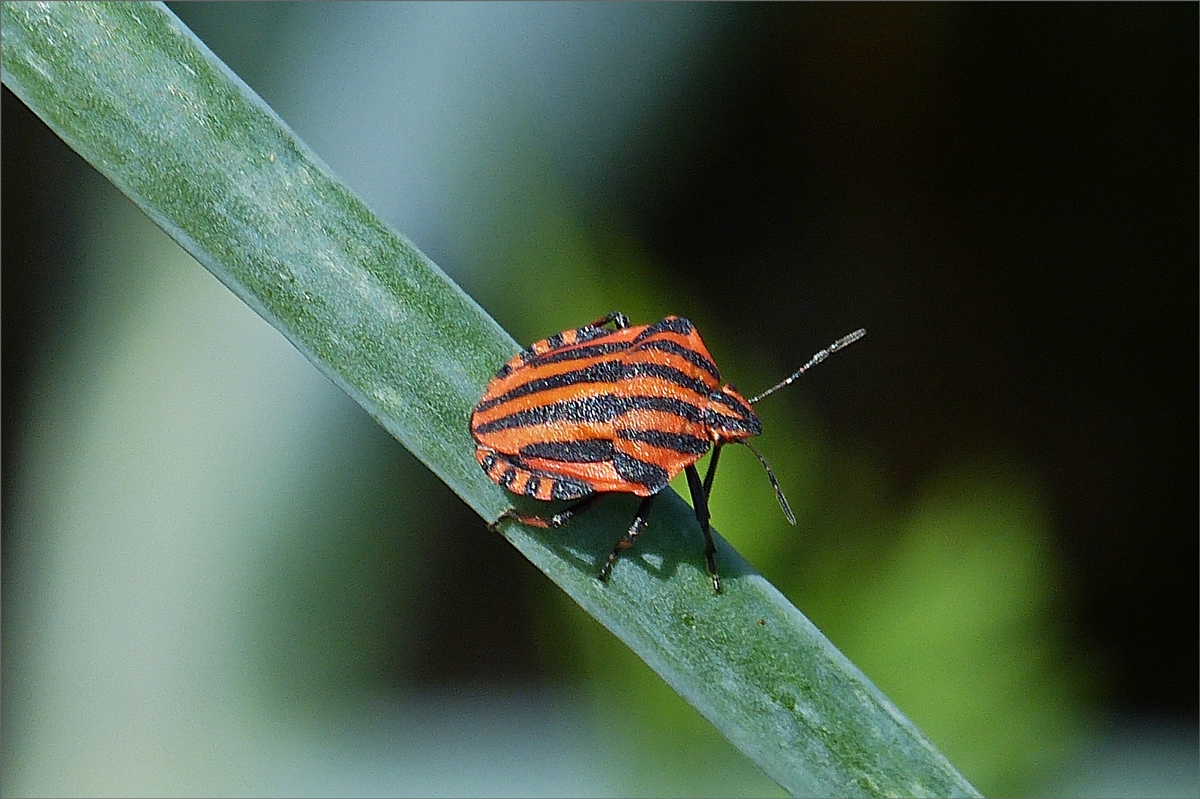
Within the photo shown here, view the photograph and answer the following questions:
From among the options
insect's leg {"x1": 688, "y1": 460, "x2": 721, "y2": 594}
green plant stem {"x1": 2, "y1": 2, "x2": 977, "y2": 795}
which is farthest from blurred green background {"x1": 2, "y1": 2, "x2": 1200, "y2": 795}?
green plant stem {"x1": 2, "y1": 2, "x2": 977, "y2": 795}

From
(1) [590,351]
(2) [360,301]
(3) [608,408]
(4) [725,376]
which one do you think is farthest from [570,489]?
(4) [725,376]

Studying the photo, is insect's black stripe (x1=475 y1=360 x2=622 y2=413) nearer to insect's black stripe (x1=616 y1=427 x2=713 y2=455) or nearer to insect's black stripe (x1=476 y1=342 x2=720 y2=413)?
insect's black stripe (x1=476 y1=342 x2=720 y2=413)

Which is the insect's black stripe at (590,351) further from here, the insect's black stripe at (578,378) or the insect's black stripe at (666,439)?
the insect's black stripe at (666,439)

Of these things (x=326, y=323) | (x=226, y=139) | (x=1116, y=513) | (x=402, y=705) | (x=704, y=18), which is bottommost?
(x=1116, y=513)

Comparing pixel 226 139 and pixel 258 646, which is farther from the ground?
Result: pixel 226 139

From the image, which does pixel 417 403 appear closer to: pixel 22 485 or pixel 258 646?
pixel 258 646

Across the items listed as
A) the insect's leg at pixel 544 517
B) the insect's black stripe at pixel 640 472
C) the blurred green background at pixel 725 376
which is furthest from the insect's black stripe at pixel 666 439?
the blurred green background at pixel 725 376

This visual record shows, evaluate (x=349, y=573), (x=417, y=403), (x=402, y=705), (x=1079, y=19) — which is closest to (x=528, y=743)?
(x=402, y=705)

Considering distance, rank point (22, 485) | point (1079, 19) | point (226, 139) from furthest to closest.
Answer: point (1079, 19)
point (22, 485)
point (226, 139)
